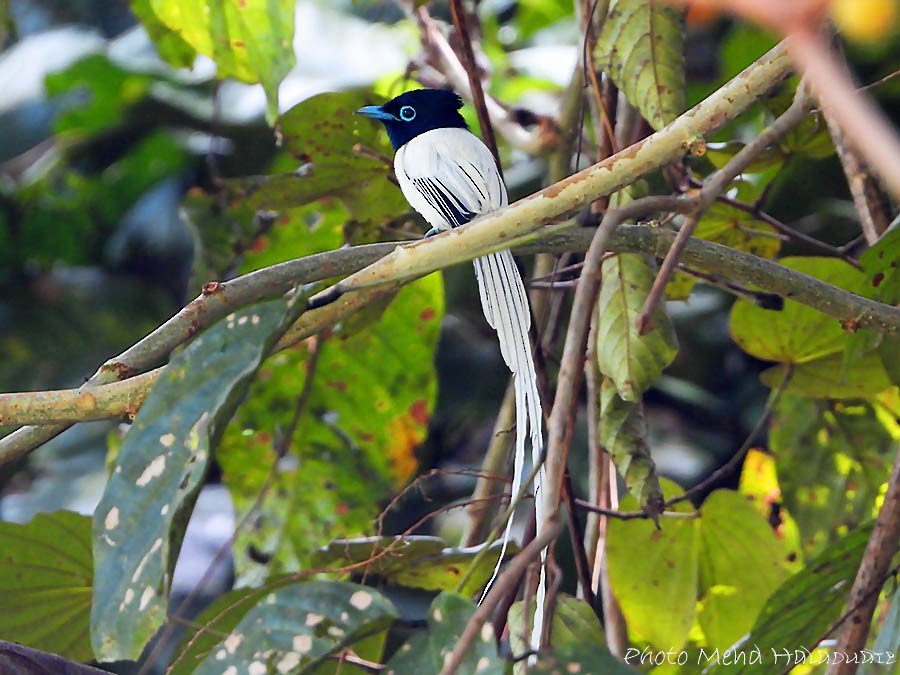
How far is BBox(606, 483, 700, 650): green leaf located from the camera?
149 cm

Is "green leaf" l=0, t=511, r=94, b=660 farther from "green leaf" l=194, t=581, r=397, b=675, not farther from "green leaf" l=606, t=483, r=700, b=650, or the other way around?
"green leaf" l=606, t=483, r=700, b=650

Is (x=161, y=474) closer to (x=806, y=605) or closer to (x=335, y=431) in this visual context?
(x=806, y=605)

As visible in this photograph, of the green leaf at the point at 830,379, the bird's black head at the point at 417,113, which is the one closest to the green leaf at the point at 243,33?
the bird's black head at the point at 417,113

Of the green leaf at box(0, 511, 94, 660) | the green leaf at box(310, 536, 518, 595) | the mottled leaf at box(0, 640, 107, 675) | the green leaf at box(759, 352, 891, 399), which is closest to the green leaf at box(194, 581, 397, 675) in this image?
the mottled leaf at box(0, 640, 107, 675)

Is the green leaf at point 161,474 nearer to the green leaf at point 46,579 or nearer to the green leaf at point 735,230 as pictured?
the green leaf at point 46,579

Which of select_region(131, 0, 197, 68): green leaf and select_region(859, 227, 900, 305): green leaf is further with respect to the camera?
select_region(131, 0, 197, 68): green leaf

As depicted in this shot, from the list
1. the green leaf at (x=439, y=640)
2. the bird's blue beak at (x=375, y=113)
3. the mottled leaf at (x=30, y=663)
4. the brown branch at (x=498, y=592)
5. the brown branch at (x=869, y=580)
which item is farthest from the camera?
the bird's blue beak at (x=375, y=113)

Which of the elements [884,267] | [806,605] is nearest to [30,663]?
[806,605]

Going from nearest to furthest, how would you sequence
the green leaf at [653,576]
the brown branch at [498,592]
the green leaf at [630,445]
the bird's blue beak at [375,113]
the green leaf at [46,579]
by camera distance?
the brown branch at [498,592]
the green leaf at [630,445]
the green leaf at [46,579]
the green leaf at [653,576]
the bird's blue beak at [375,113]

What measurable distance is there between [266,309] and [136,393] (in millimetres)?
246

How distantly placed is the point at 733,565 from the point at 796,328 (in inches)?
14.9

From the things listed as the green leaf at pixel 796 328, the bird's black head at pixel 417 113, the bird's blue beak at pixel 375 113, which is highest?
the bird's black head at pixel 417 113

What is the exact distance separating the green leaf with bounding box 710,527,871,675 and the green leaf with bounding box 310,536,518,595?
293 mm

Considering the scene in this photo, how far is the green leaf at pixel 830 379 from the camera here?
4.96ft
